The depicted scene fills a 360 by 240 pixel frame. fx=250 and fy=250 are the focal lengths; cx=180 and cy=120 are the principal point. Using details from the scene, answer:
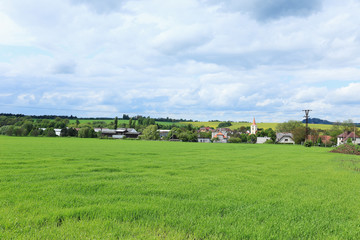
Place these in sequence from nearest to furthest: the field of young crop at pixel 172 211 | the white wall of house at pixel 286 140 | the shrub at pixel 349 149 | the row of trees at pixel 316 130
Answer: the field of young crop at pixel 172 211 → the shrub at pixel 349 149 → the row of trees at pixel 316 130 → the white wall of house at pixel 286 140

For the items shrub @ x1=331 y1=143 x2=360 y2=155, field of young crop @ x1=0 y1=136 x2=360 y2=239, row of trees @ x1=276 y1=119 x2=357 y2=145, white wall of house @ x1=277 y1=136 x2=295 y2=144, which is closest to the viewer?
field of young crop @ x1=0 y1=136 x2=360 y2=239

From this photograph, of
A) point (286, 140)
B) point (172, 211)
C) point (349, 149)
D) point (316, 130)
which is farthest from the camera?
point (286, 140)

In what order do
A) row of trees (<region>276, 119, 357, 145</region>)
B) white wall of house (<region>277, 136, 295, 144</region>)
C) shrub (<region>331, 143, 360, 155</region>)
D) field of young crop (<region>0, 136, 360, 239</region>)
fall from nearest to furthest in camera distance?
field of young crop (<region>0, 136, 360, 239</region>) → shrub (<region>331, 143, 360, 155</region>) → row of trees (<region>276, 119, 357, 145</region>) → white wall of house (<region>277, 136, 295, 144</region>)

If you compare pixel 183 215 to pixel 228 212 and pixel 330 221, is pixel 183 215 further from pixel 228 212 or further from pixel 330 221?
pixel 330 221

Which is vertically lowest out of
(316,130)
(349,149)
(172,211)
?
(349,149)

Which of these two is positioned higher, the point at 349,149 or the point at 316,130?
the point at 316,130

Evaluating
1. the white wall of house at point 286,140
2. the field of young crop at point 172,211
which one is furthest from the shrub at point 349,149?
the white wall of house at point 286,140

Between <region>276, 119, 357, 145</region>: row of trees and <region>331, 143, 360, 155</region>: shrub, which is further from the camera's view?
<region>276, 119, 357, 145</region>: row of trees

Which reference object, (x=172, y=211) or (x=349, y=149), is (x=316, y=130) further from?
(x=172, y=211)

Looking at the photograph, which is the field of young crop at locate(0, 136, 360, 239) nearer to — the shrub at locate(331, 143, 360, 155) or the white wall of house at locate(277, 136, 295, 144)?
the shrub at locate(331, 143, 360, 155)

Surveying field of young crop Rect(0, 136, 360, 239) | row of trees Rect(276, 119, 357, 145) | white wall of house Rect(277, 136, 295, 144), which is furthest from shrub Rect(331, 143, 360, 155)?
white wall of house Rect(277, 136, 295, 144)

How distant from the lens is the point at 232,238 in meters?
4.59

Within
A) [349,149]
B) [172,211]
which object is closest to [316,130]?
[349,149]

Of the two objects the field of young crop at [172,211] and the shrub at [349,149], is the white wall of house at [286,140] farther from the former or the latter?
the field of young crop at [172,211]
